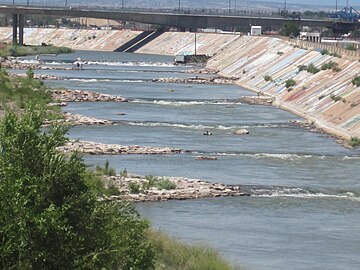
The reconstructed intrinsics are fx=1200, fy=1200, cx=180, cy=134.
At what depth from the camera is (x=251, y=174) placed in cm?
4403

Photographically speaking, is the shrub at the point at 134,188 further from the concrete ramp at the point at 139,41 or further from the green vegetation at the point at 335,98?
the concrete ramp at the point at 139,41

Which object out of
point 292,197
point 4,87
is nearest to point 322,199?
point 292,197

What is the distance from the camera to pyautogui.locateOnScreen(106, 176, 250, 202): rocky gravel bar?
37094 mm

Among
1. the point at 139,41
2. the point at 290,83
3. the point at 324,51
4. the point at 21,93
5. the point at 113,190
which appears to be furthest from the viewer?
the point at 139,41

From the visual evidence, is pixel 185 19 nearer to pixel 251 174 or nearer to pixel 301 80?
pixel 301 80

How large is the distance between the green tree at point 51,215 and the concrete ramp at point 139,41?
165 meters

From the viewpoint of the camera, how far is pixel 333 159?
49906 millimetres

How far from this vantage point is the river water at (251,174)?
101 ft

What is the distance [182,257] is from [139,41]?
162415 millimetres

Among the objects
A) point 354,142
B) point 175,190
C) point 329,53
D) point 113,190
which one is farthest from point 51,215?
point 329,53

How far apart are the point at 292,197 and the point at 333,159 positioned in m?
11.2

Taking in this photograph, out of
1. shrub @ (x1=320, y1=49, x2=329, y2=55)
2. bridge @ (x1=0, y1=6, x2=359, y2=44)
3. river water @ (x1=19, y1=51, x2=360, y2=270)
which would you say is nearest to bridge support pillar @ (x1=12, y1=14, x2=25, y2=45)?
bridge @ (x1=0, y1=6, x2=359, y2=44)

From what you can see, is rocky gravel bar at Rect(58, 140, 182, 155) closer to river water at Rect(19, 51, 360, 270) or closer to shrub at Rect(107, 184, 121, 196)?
river water at Rect(19, 51, 360, 270)

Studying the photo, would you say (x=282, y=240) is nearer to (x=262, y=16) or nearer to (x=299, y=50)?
(x=299, y=50)
